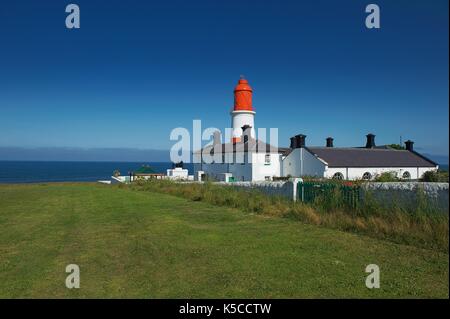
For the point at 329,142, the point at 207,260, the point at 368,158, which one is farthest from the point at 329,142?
the point at 207,260

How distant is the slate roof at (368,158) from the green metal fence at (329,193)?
22.7m

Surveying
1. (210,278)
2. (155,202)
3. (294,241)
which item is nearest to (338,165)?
(155,202)

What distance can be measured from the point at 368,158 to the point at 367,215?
31523mm

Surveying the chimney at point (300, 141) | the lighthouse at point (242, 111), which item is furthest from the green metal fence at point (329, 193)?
the lighthouse at point (242, 111)

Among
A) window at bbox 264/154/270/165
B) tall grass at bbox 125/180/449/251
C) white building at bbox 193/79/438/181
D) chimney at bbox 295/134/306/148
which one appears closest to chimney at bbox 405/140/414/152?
white building at bbox 193/79/438/181

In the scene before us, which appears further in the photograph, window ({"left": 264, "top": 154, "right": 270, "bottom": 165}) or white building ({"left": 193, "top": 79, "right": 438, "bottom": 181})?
window ({"left": 264, "top": 154, "right": 270, "bottom": 165})

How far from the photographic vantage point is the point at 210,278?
6.36 metres

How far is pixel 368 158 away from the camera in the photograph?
4028 centimetres

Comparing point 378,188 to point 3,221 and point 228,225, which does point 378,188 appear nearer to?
point 228,225

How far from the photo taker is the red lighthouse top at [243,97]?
44.2 meters

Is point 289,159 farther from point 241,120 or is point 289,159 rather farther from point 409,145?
point 409,145

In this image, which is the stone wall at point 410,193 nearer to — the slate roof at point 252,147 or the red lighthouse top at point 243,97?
the slate roof at point 252,147

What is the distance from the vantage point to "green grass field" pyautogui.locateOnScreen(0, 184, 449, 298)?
5777 millimetres

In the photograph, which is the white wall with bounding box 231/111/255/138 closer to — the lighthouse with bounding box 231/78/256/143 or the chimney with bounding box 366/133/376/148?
the lighthouse with bounding box 231/78/256/143
